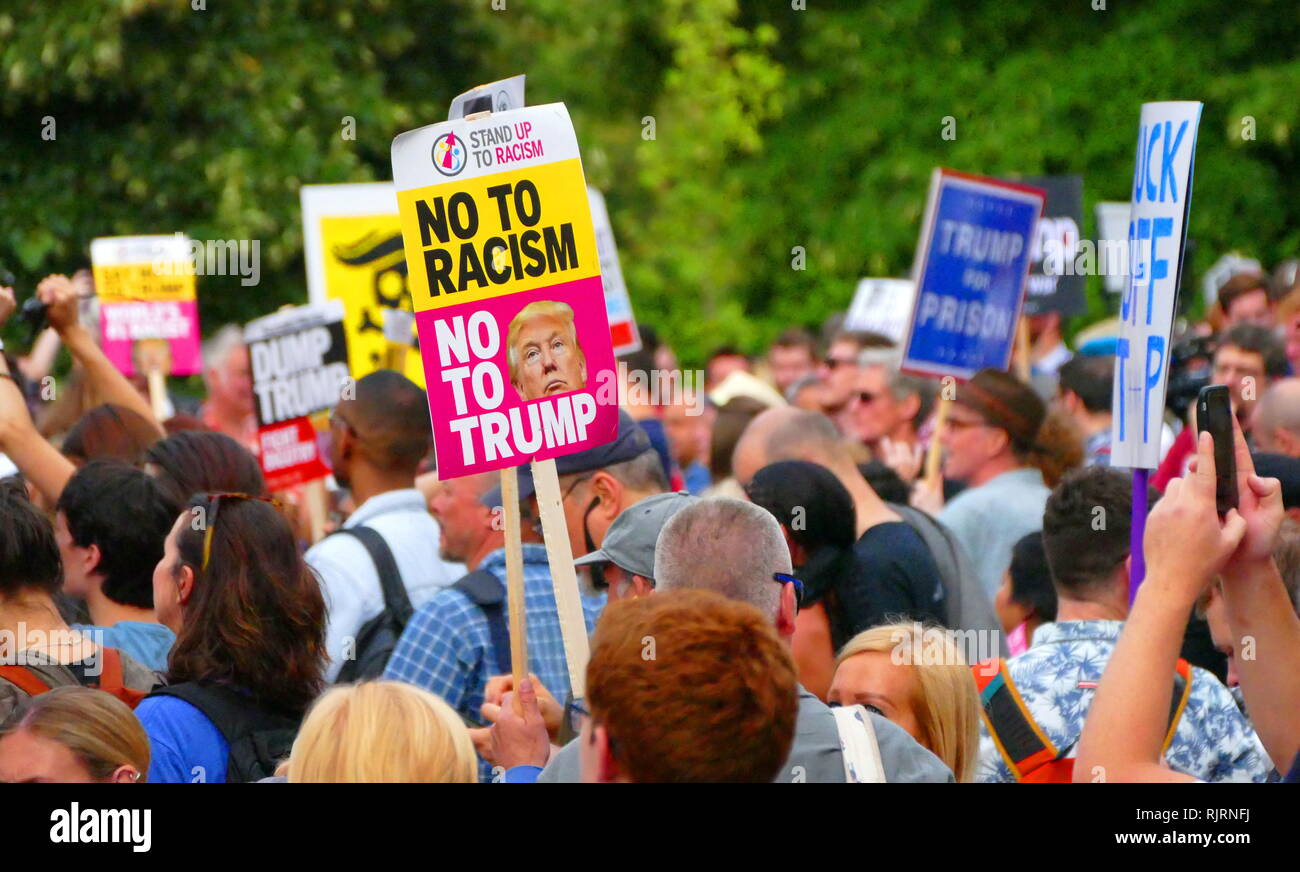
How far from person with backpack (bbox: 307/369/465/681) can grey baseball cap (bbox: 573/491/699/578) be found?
1166 millimetres

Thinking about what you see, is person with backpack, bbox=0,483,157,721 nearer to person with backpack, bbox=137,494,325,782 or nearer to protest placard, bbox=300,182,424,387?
person with backpack, bbox=137,494,325,782

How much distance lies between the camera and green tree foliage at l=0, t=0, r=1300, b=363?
592 inches

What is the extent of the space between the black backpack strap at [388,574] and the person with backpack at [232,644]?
3.32ft

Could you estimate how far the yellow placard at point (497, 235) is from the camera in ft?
13.4

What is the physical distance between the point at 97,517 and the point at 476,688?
1085mm

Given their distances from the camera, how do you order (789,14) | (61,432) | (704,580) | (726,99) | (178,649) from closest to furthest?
1. (704,580)
2. (178,649)
3. (61,432)
4. (726,99)
5. (789,14)

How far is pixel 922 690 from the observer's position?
12.5 feet

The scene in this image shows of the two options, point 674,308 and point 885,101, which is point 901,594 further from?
point 674,308

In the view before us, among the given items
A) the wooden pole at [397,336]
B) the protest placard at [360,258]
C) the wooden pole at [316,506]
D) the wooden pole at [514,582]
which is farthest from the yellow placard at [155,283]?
the wooden pole at [514,582]

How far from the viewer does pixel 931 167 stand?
55.0 feet

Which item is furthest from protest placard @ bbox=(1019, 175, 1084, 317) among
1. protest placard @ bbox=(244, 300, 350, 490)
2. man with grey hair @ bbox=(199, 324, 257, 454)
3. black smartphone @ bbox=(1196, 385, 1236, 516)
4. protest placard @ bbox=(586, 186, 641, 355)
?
black smartphone @ bbox=(1196, 385, 1236, 516)

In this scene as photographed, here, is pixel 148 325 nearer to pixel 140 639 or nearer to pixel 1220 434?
pixel 140 639

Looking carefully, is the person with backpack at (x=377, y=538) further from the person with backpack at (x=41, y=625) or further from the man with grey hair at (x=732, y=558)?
the man with grey hair at (x=732, y=558)
